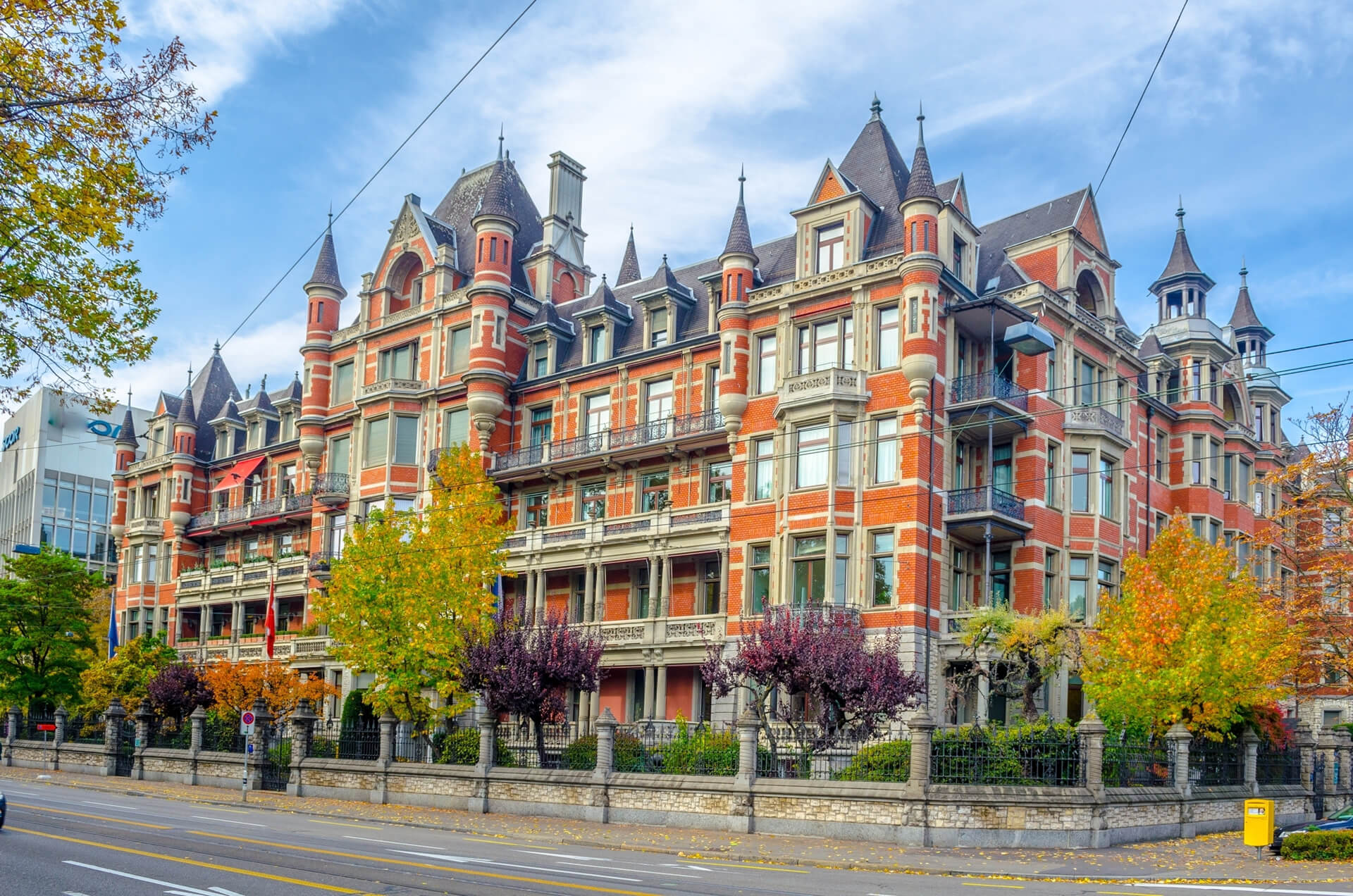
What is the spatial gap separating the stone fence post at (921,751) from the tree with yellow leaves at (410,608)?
1514 centimetres

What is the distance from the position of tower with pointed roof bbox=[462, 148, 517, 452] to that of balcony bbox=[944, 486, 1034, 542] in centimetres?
1917

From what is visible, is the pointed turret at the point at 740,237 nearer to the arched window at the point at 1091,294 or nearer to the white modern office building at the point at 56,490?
the arched window at the point at 1091,294

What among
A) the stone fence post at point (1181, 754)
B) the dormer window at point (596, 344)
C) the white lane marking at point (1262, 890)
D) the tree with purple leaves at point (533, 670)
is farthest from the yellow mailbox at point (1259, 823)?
the dormer window at point (596, 344)

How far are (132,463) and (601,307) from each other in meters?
36.2

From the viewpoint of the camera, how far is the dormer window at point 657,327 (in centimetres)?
4684

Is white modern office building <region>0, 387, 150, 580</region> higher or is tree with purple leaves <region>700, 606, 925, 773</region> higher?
white modern office building <region>0, 387, 150, 580</region>

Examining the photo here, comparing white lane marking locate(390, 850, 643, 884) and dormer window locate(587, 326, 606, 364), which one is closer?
white lane marking locate(390, 850, 643, 884)

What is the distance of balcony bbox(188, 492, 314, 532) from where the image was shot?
186ft

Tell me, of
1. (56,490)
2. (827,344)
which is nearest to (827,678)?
(827,344)

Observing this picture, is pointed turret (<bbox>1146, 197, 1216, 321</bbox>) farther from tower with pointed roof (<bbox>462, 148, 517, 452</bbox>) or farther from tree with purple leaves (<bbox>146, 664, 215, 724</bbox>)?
tree with purple leaves (<bbox>146, 664, 215, 724</bbox>)

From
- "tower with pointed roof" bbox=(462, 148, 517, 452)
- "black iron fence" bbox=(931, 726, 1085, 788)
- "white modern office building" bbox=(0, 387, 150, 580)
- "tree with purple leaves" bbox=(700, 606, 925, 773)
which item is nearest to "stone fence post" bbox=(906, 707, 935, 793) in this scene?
"black iron fence" bbox=(931, 726, 1085, 788)

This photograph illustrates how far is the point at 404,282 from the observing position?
177 feet

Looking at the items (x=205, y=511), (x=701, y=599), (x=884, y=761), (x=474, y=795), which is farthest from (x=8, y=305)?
(x=205, y=511)

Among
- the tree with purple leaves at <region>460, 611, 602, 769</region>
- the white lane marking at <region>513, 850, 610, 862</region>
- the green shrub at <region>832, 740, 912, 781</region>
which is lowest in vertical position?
the white lane marking at <region>513, 850, 610, 862</region>
